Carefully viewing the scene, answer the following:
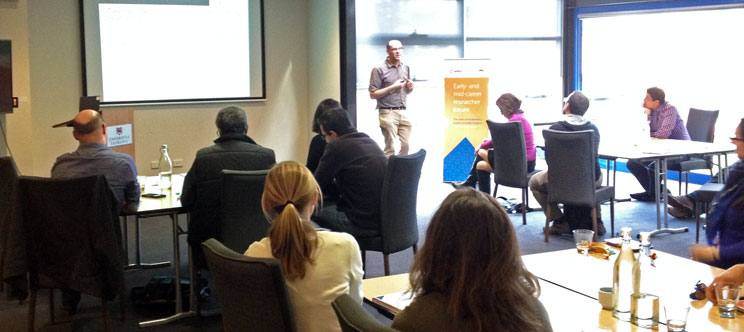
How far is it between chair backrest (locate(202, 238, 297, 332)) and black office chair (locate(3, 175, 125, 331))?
5.74 ft

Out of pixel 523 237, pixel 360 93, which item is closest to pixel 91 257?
pixel 523 237

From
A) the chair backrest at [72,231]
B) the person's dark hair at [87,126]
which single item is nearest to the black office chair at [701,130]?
the person's dark hair at [87,126]

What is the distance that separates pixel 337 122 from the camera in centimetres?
454

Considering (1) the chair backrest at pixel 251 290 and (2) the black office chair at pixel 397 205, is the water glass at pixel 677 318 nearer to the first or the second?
(1) the chair backrest at pixel 251 290

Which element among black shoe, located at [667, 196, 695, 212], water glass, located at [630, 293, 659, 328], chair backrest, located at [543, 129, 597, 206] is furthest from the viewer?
black shoe, located at [667, 196, 695, 212]

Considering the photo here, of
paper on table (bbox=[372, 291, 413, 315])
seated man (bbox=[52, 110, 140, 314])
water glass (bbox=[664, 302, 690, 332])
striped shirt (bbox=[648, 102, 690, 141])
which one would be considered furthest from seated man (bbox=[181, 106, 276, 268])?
striped shirt (bbox=[648, 102, 690, 141])

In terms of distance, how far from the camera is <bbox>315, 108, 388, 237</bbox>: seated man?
4.37 meters

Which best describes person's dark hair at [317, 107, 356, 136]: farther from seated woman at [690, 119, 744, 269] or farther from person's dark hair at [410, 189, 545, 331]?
person's dark hair at [410, 189, 545, 331]

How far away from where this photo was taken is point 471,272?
162 centimetres

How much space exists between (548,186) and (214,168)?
2901mm

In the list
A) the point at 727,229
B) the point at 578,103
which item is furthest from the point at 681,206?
the point at 727,229

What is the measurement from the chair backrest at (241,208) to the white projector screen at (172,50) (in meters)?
4.49

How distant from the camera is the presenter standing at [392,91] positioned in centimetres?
820

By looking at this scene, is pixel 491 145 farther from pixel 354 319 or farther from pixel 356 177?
pixel 354 319
